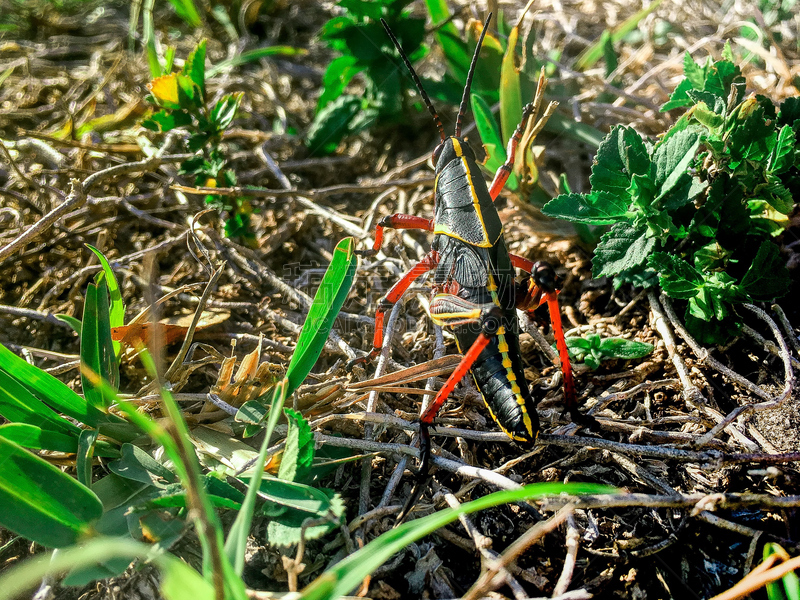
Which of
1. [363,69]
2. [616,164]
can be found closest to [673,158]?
[616,164]

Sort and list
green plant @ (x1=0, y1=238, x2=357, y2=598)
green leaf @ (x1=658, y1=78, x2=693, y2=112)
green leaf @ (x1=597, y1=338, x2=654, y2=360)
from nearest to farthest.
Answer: green plant @ (x1=0, y1=238, x2=357, y2=598) < green leaf @ (x1=597, y1=338, x2=654, y2=360) < green leaf @ (x1=658, y1=78, x2=693, y2=112)

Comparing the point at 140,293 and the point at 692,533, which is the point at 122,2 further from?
the point at 692,533

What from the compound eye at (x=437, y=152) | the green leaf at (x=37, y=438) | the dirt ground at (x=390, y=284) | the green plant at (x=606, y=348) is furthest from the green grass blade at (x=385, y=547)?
the compound eye at (x=437, y=152)

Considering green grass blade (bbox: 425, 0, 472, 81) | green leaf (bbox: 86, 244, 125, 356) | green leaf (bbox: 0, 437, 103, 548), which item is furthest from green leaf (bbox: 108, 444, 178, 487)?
green grass blade (bbox: 425, 0, 472, 81)

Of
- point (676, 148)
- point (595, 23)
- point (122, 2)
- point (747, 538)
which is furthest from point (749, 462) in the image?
point (122, 2)

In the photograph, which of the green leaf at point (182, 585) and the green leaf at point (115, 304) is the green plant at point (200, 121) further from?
the green leaf at point (182, 585)

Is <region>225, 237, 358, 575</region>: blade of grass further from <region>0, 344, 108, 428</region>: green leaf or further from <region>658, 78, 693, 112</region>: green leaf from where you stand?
<region>658, 78, 693, 112</region>: green leaf
